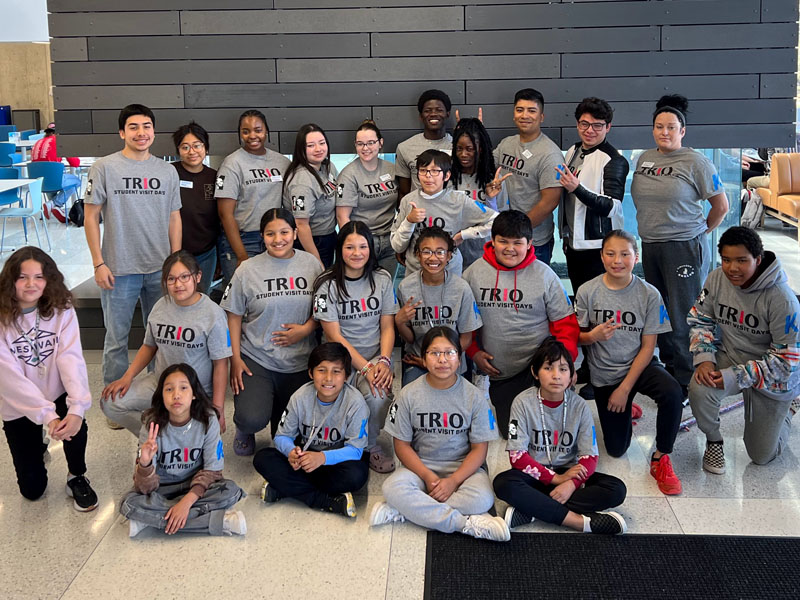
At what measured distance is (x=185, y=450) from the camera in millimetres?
3059

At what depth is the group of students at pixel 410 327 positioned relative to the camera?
3.07 metres

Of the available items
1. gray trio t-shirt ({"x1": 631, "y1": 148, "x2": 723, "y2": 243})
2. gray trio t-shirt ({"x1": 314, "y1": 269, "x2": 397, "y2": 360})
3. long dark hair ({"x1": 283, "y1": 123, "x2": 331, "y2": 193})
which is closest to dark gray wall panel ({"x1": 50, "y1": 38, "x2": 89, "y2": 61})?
long dark hair ({"x1": 283, "y1": 123, "x2": 331, "y2": 193})

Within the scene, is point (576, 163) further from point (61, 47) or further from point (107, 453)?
point (61, 47)

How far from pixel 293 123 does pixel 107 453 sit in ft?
7.44

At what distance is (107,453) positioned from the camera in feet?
A: 12.0

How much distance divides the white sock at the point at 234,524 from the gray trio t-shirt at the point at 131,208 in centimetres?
152

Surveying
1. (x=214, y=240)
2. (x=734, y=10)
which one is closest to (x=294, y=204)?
(x=214, y=240)

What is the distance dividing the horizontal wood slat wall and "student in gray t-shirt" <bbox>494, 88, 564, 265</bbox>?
0.60m

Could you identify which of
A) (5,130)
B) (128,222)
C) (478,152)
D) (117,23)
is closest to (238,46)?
(117,23)

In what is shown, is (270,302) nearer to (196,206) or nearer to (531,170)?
(196,206)

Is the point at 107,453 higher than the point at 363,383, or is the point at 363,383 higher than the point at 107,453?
the point at 363,383

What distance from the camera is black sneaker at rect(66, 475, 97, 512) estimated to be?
3146mm

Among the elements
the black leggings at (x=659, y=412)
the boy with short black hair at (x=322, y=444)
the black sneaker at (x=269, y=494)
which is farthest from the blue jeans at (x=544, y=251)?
the black sneaker at (x=269, y=494)

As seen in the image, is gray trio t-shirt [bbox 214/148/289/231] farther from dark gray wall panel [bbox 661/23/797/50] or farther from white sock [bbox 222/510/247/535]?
dark gray wall panel [bbox 661/23/797/50]
